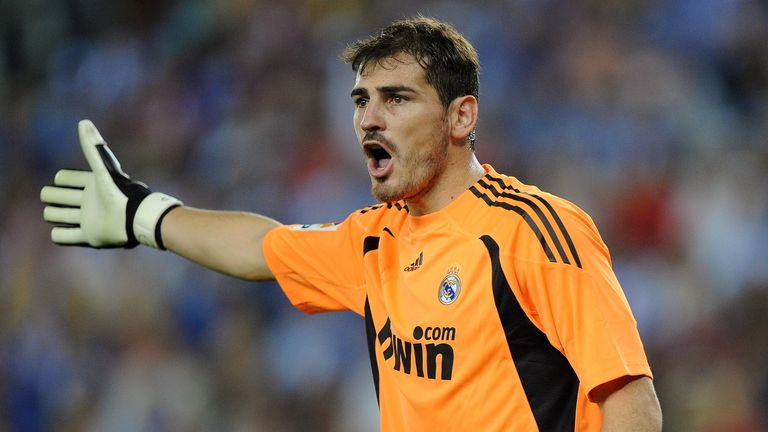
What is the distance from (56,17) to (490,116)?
3.34m

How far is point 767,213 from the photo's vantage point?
5.06m

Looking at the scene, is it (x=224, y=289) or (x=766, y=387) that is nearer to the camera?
(x=766, y=387)

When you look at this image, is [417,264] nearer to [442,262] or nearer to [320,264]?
[442,262]

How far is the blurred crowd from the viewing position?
Answer: 5102 mm

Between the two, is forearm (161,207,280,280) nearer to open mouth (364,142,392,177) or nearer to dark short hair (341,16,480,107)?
open mouth (364,142,392,177)

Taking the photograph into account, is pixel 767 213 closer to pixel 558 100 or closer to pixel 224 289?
pixel 558 100

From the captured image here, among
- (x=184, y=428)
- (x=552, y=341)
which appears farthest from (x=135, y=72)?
(x=552, y=341)

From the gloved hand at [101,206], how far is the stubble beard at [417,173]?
39.1 inches

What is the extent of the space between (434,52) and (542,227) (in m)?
0.67

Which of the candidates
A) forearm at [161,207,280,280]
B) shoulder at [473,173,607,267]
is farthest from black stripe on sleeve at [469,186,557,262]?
forearm at [161,207,280,280]

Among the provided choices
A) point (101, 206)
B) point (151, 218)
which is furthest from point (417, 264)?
point (101, 206)

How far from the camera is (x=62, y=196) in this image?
358 centimetres

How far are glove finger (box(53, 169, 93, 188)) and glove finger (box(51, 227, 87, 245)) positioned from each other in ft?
0.56

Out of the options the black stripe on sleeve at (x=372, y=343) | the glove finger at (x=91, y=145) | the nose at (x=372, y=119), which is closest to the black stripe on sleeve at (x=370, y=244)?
the black stripe on sleeve at (x=372, y=343)
